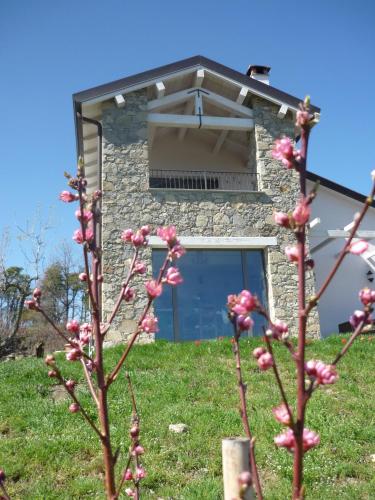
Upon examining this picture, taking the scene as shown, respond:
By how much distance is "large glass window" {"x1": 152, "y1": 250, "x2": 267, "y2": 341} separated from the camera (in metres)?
10.5

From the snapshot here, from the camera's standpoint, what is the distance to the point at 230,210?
11.1 metres

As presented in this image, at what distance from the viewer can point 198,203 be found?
11.0 metres

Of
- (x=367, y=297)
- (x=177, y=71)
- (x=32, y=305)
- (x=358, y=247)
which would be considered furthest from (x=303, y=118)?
(x=177, y=71)

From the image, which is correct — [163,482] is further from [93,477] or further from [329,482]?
[329,482]

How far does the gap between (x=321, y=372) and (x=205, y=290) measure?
9744 millimetres

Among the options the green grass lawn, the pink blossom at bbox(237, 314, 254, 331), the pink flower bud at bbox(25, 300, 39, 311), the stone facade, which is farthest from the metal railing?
the pink blossom at bbox(237, 314, 254, 331)

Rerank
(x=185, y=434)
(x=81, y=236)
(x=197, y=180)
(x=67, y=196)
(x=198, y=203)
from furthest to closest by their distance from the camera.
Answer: (x=197, y=180), (x=198, y=203), (x=185, y=434), (x=67, y=196), (x=81, y=236)

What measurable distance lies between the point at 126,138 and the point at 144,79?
1.57 m

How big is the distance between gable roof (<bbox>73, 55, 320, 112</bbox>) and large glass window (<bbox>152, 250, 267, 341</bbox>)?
13.4 feet

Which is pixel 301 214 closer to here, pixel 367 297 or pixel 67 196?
pixel 367 297

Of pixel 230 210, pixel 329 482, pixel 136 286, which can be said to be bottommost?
pixel 329 482

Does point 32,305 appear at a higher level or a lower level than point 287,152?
lower

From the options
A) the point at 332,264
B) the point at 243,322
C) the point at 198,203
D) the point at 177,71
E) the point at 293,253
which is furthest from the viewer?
the point at 332,264

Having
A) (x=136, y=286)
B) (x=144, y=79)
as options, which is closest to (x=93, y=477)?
(x=136, y=286)
